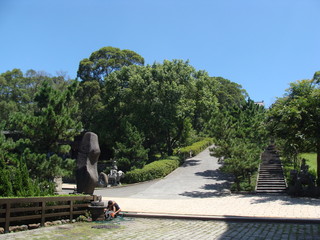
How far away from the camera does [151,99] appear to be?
3186cm

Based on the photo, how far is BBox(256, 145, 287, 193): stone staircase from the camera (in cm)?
2103

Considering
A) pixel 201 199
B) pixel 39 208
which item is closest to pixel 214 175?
pixel 201 199

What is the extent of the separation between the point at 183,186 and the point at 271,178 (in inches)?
260

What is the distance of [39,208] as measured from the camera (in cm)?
950

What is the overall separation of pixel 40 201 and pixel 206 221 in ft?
19.0

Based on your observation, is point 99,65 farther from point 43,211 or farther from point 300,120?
point 43,211

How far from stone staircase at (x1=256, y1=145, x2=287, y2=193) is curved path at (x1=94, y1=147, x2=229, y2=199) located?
251 cm

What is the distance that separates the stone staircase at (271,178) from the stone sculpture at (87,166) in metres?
12.0

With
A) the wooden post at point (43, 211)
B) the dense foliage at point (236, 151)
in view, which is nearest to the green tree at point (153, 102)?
the dense foliage at point (236, 151)

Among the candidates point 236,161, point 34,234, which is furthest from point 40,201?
point 236,161

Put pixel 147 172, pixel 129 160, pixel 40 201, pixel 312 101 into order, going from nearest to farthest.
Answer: pixel 40 201
pixel 312 101
pixel 147 172
pixel 129 160

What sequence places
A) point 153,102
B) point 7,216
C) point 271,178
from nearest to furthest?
point 7,216 → point 271,178 → point 153,102

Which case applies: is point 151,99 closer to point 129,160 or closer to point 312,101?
point 129,160

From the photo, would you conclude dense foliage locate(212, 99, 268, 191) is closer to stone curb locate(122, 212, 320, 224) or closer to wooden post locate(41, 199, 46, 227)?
stone curb locate(122, 212, 320, 224)
